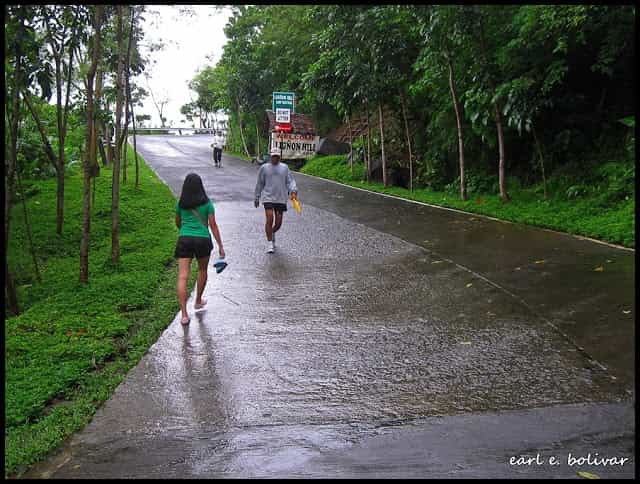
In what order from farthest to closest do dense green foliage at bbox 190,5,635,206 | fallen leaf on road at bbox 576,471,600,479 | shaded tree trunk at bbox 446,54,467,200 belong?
1. shaded tree trunk at bbox 446,54,467,200
2. dense green foliage at bbox 190,5,635,206
3. fallen leaf on road at bbox 576,471,600,479

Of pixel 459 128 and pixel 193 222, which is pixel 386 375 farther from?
pixel 459 128

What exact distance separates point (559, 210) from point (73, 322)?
9.06m

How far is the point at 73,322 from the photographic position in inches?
265

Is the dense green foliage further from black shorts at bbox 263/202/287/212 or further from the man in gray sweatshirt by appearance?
black shorts at bbox 263/202/287/212

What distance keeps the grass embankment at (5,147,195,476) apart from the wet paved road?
8.5 inches

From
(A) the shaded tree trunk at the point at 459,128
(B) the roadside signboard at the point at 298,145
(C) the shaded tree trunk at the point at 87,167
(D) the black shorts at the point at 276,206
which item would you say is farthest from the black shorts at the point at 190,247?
(B) the roadside signboard at the point at 298,145

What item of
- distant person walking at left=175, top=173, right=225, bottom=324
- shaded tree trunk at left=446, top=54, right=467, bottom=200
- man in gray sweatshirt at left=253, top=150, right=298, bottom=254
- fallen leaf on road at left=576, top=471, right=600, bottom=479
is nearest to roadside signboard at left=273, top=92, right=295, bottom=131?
shaded tree trunk at left=446, top=54, right=467, bottom=200

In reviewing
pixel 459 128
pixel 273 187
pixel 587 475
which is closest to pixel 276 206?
pixel 273 187

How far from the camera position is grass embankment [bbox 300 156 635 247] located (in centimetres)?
1034

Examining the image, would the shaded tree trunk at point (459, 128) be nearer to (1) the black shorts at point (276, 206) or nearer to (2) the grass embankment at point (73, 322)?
(1) the black shorts at point (276, 206)

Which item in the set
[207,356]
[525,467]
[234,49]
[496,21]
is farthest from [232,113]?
[525,467]

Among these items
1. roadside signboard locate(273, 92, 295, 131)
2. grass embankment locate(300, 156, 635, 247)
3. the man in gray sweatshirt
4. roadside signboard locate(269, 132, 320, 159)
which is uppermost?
roadside signboard locate(273, 92, 295, 131)

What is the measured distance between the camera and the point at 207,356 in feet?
18.9

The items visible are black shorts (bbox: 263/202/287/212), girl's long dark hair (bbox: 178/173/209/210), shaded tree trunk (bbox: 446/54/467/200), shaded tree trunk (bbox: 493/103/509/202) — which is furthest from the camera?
shaded tree trunk (bbox: 446/54/467/200)
